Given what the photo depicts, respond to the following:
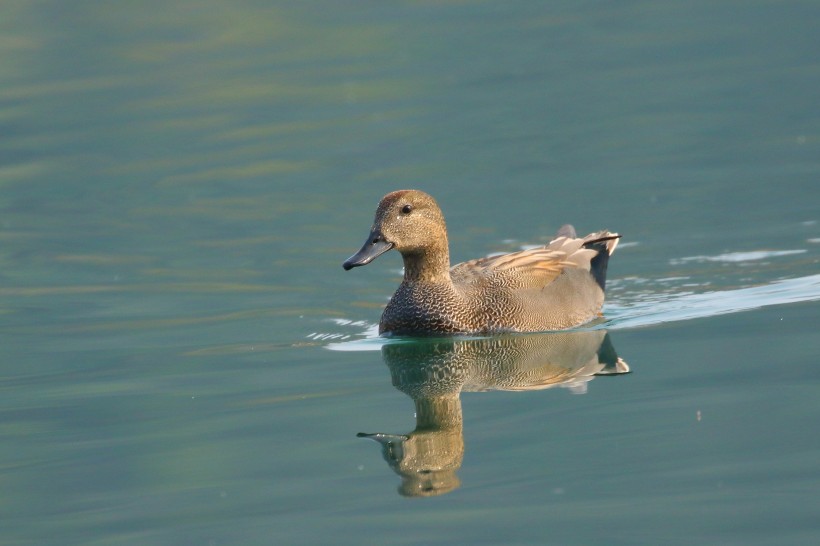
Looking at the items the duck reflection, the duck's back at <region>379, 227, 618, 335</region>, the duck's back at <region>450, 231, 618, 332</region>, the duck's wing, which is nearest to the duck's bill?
the duck's back at <region>379, 227, 618, 335</region>

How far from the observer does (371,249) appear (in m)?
10.4

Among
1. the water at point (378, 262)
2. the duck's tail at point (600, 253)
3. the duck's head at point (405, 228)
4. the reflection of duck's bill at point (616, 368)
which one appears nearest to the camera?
the water at point (378, 262)

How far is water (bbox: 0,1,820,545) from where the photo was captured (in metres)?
6.92

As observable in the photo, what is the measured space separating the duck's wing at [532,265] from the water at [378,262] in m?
0.63

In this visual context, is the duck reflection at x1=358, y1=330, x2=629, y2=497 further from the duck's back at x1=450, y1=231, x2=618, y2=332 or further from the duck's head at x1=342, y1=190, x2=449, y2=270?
the duck's head at x1=342, y1=190, x2=449, y2=270

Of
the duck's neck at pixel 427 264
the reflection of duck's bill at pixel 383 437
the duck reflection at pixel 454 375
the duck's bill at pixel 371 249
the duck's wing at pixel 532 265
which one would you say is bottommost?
the duck reflection at pixel 454 375

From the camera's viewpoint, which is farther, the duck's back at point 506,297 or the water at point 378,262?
the duck's back at point 506,297

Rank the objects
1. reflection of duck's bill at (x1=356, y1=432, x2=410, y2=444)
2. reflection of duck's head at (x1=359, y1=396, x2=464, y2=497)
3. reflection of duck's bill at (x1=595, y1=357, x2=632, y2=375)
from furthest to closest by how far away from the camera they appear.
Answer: reflection of duck's bill at (x1=595, y1=357, x2=632, y2=375), reflection of duck's bill at (x1=356, y1=432, x2=410, y2=444), reflection of duck's head at (x1=359, y1=396, x2=464, y2=497)

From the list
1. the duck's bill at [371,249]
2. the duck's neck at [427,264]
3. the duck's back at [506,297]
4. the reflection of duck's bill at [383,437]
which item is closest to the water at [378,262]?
the reflection of duck's bill at [383,437]

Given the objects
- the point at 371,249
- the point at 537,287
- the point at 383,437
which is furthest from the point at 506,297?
the point at 383,437

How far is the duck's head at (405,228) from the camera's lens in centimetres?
1040

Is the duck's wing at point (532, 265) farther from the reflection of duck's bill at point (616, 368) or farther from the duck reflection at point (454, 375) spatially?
the reflection of duck's bill at point (616, 368)

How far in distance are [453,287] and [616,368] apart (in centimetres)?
204

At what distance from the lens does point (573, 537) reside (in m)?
6.24
